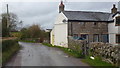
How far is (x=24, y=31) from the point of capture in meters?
52.6

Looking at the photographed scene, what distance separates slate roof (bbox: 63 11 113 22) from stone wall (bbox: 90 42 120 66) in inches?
518

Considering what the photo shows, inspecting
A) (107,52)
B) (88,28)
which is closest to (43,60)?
(107,52)

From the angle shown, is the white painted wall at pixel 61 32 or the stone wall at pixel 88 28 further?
the white painted wall at pixel 61 32

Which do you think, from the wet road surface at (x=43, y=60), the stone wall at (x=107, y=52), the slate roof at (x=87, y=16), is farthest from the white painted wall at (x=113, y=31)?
the stone wall at (x=107, y=52)

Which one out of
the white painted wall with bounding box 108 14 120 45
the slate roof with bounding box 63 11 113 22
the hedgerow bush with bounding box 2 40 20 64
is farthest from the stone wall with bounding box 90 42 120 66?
the white painted wall with bounding box 108 14 120 45

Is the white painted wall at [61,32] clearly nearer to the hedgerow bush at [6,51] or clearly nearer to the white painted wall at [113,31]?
the white painted wall at [113,31]

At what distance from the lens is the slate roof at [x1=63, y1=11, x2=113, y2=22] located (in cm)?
2708

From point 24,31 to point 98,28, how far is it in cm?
2916

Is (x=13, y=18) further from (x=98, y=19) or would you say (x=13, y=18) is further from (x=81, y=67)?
(x=81, y=67)

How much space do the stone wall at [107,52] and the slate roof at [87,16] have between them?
43.2ft

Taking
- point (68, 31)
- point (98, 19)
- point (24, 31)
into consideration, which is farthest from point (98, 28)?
point (24, 31)

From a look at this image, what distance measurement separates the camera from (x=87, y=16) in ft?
94.2

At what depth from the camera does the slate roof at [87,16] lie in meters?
27.1

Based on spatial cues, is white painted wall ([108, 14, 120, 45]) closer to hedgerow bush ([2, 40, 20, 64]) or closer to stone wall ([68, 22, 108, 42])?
stone wall ([68, 22, 108, 42])
